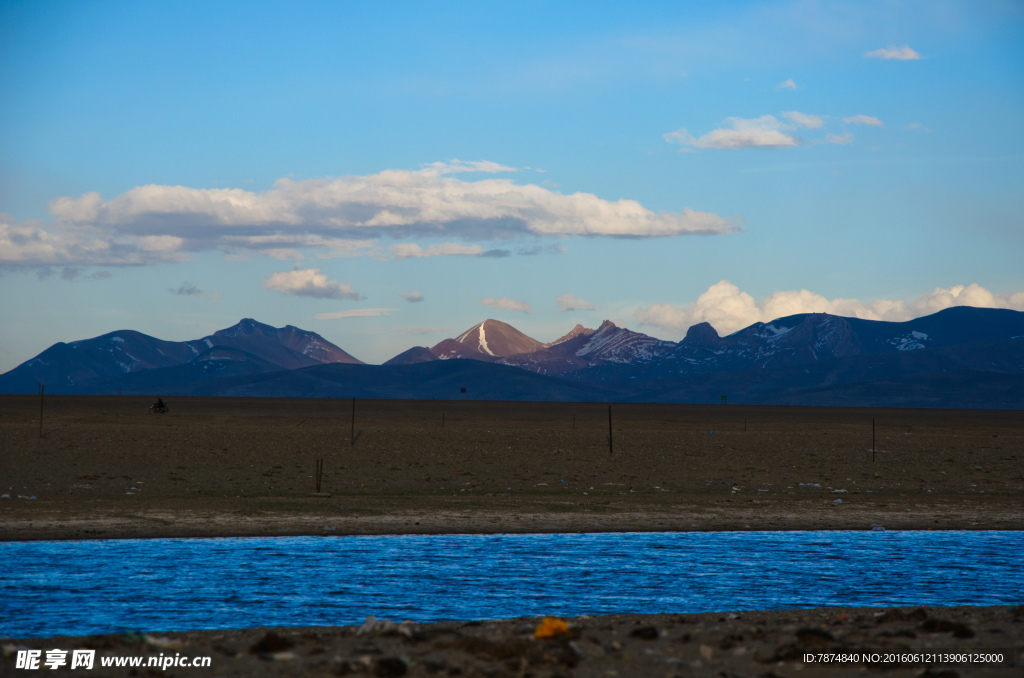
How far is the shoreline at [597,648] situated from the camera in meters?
11.9

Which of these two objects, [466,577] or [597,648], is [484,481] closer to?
[466,577]

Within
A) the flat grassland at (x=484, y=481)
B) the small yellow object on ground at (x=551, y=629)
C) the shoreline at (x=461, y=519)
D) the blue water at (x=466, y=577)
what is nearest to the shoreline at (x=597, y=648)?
the small yellow object on ground at (x=551, y=629)

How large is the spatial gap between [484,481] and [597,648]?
30.8m

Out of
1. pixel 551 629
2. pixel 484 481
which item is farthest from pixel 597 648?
pixel 484 481

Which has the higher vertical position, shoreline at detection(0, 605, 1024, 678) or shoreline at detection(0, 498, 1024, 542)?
shoreline at detection(0, 605, 1024, 678)

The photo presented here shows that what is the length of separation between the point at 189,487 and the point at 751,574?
2648cm

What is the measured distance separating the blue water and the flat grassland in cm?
277

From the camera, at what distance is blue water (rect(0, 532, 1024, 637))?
62.3ft

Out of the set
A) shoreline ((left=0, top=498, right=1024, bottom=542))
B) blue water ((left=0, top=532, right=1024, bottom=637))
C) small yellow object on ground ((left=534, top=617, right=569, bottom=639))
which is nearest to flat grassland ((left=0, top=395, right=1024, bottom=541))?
shoreline ((left=0, top=498, right=1024, bottom=542))

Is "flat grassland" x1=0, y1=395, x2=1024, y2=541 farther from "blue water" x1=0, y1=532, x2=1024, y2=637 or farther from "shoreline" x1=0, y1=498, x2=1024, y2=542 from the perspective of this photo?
"blue water" x1=0, y1=532, x2=1024, y2=637

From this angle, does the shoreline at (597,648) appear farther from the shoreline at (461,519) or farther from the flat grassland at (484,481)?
the flat grassland at (484,481)

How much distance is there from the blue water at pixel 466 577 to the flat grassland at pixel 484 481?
277 cm

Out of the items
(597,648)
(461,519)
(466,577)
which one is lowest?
(461,519)

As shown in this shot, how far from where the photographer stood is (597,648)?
1288cm
